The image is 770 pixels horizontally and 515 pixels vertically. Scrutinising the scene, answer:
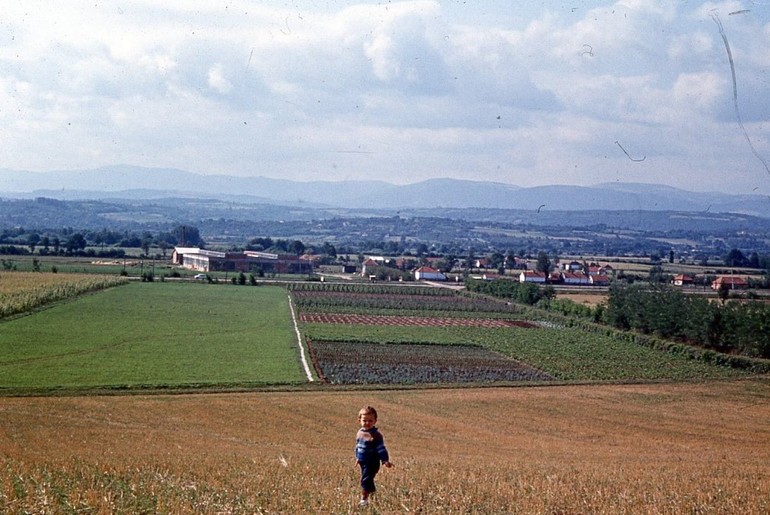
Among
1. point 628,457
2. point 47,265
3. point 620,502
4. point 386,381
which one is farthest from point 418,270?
point 620,502

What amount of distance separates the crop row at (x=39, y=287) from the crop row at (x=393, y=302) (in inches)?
666

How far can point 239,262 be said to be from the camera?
370 feet

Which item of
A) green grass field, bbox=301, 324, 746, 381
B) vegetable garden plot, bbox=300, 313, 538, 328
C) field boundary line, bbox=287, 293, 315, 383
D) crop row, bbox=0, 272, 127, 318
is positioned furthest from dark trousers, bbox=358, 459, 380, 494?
vegetable garden plot, bbox=300, 313, 538, 328

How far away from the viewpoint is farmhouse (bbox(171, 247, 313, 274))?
111125 millimetres

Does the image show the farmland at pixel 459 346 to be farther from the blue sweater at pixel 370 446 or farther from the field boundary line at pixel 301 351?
the blue sweater at pixel 370 446

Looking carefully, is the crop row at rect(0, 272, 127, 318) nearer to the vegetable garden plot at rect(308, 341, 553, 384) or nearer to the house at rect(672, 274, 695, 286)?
the vegetable garden plot at rect(308, 341, 553, 384)

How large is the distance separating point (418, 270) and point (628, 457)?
95073 millimetres

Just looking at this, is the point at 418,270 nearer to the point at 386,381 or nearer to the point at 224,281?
the point at 224,281

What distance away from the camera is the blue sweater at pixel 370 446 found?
10000 mm

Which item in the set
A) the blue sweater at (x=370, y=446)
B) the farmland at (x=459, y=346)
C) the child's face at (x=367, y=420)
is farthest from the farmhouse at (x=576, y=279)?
the child's face at (x=367, y=420)

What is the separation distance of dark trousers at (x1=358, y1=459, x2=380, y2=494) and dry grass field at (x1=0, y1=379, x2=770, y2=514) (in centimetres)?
24

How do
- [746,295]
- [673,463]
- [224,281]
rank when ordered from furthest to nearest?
[224,281] < [746,295] < [673,463]

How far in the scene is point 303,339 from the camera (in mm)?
47375

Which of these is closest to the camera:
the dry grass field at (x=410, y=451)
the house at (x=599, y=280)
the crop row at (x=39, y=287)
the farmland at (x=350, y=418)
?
the dry grass field at (x=410, y=451)
